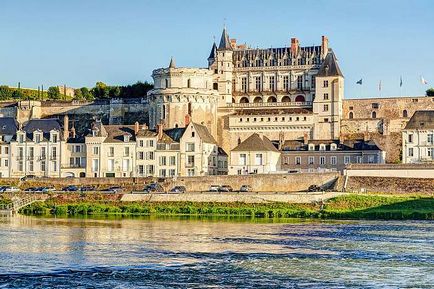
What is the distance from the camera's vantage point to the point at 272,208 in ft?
208

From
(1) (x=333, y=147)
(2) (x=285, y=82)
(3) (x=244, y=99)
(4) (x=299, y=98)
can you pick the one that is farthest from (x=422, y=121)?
(3) (x=244, y=99)

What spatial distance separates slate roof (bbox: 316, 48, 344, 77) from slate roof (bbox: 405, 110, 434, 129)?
13.6 meters

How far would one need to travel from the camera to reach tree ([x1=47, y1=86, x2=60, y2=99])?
121 metres

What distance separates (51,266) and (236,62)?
70.3 m

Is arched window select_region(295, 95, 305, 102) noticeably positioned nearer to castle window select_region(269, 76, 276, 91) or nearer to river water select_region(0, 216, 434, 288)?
castle window select_region(269, 76, 276, 91)

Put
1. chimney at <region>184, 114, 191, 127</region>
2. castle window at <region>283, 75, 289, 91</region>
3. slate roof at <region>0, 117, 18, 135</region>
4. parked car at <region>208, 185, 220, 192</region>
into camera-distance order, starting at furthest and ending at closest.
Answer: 1. castle window at <region>283, 75, 289, 91</region>
2. slate roof at <region>0, 117, 18, 135</region>
3. chimney at <region>184, 114, 191, 127</region>
4. parked car at <region>208, 185, 220, 192</region>

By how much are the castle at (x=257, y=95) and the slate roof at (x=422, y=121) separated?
1159 cm

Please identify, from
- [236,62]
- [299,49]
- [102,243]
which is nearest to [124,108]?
[236,62]

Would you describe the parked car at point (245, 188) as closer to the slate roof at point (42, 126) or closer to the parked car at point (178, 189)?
the parked car at point (178, 189)

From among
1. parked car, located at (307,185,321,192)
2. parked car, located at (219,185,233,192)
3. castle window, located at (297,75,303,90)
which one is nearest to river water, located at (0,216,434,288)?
parked car, located at (219,185,233,192)

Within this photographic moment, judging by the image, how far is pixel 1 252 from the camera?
3669 cm

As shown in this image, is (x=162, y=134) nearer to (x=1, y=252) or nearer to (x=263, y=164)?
(x=263, y=164)

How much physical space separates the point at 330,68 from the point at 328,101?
11.3 ft

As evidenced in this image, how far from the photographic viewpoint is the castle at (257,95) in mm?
90750
